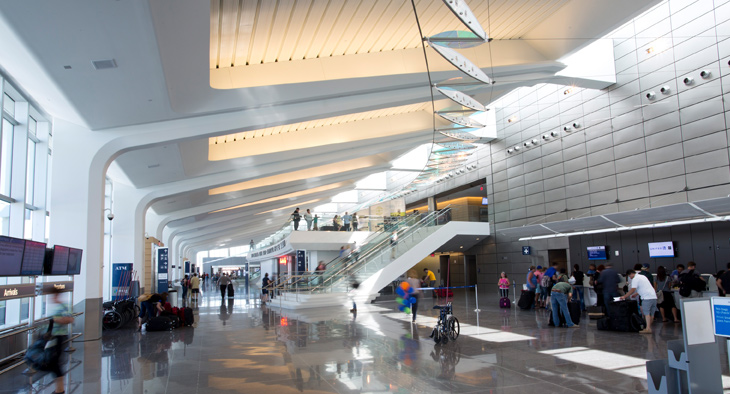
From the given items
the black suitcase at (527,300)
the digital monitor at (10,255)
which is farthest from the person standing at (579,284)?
the digital monitor at (10,255)

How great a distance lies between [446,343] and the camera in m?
8.54

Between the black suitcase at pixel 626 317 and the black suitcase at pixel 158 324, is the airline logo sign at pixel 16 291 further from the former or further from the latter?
the black suitcase at pixel 626 317

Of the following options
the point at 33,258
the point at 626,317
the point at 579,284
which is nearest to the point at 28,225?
the point at 33,258

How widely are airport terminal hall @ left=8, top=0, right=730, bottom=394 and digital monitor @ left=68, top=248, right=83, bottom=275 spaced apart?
6 centimetres

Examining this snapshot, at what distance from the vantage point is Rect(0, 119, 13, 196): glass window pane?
32.9 feet

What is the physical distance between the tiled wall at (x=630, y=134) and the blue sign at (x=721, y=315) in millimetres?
10545

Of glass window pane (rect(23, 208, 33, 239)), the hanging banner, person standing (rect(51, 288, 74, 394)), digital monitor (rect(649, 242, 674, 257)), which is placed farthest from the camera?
the hanging banner

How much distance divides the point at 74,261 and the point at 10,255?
2813 mm

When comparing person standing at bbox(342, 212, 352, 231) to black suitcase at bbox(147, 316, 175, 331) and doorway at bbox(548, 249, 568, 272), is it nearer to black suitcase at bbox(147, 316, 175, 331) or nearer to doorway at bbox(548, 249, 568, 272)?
doorway at bbox(548, 249, 568, 272)

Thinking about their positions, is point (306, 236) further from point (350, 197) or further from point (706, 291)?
point (350, 197)

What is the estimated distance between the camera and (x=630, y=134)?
16.2 metres

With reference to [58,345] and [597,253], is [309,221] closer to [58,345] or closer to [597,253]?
[597,253]

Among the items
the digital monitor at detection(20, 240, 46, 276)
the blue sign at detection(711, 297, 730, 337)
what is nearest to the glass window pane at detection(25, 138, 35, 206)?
the digital monitor at detection(20, 240, 46, 276)

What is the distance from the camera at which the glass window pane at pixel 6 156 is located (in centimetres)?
1002
